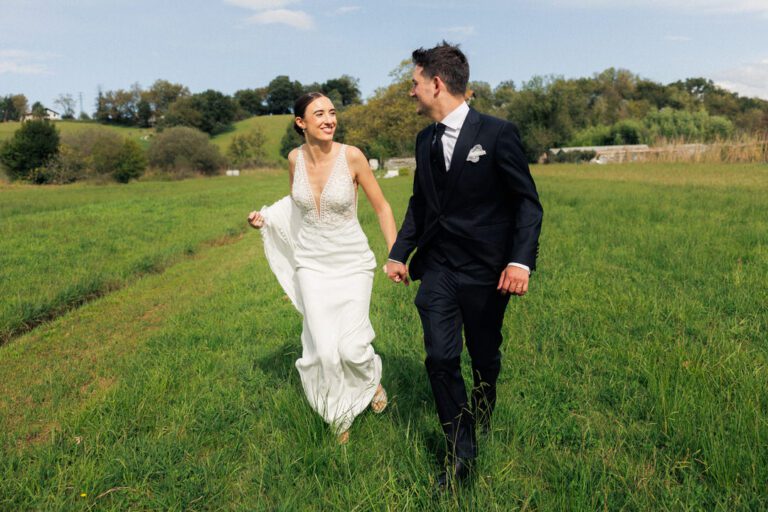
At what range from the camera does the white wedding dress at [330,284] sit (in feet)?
13.3

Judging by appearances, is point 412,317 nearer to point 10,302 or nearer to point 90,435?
point 90,435

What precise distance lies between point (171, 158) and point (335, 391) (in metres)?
71.7

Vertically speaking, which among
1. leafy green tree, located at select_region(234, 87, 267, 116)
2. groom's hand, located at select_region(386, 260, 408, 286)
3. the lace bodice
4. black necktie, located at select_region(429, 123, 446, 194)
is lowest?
groom's hand, located at select_region(386, 260, 408, 286)

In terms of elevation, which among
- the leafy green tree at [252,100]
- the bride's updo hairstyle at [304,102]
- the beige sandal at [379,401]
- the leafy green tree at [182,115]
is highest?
the leafy green tree at [252,100]

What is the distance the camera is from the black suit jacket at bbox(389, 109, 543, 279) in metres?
3.21

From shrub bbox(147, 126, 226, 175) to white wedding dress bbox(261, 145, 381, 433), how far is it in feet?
221

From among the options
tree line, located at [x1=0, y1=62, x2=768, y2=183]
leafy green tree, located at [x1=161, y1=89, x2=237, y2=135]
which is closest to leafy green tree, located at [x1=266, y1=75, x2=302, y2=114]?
tree line, located at [x1=0, y1=62, x2=768, y2=183]

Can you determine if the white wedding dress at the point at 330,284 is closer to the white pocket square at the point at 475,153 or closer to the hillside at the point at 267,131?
the white pocket square at the point at 475,153

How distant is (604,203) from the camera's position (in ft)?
54.3

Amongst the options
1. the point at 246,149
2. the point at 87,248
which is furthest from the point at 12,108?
the point at 87,248

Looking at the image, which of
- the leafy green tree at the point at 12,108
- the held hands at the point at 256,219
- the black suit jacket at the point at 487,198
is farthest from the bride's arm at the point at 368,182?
the leafy green tree at the point at 12,108

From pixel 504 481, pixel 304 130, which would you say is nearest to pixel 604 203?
pixel 304 130

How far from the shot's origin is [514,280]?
317 cm

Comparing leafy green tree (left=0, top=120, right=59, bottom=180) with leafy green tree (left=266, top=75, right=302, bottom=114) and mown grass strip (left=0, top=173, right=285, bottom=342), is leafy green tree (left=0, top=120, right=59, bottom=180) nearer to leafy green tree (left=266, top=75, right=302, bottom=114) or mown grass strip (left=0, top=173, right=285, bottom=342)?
mown grass strip (left=0, top=173, right=285, bottom=342)
